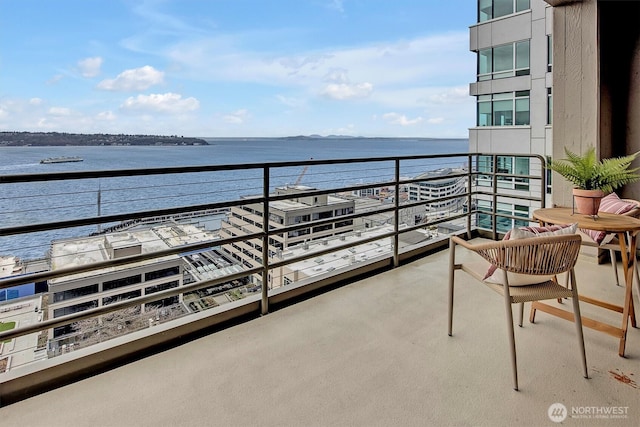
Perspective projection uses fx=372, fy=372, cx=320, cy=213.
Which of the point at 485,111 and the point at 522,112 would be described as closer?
the point at 522,112

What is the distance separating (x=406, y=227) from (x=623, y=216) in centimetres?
151

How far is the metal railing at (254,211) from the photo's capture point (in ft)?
5.56

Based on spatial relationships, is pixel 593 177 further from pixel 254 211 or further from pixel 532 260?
pixel 254 211

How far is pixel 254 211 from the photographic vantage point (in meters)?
2.35

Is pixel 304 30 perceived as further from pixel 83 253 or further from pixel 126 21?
pixel 83 253

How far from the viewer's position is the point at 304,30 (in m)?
18.5

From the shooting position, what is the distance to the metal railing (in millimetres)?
1694

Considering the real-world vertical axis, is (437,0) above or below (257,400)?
above

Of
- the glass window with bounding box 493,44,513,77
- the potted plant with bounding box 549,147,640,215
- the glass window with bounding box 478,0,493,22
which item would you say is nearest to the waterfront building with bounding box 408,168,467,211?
the potted plant with bounding box 549,147,640,215

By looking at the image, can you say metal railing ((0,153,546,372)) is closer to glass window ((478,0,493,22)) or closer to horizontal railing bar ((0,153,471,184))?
horizontal railing bar ((0,153,471,184))

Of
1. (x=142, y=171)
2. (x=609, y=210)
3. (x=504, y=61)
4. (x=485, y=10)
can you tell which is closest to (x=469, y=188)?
(x=609, y=210)

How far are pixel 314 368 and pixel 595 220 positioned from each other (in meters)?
1.75

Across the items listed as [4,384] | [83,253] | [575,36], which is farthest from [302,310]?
[575,36]

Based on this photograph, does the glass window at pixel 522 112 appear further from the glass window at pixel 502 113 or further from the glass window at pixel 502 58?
the glass window at pixel 502 58
